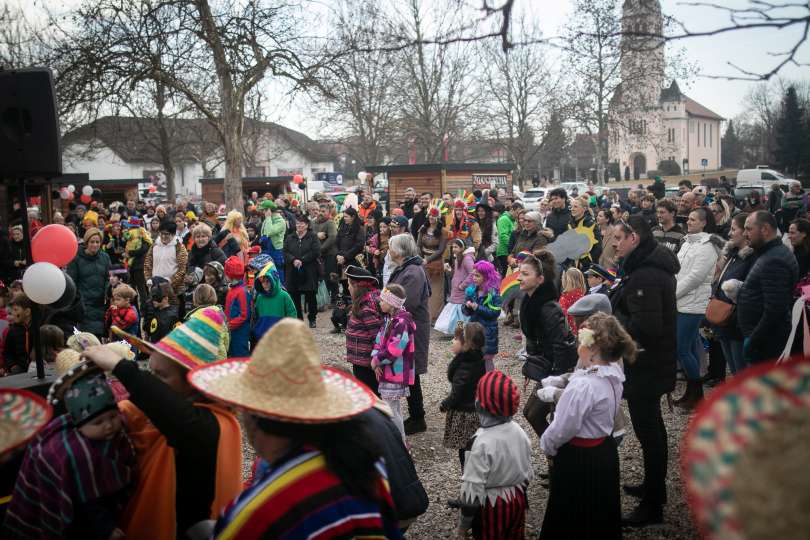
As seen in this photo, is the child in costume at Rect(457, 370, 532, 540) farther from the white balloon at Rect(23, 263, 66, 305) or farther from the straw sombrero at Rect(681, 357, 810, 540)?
the white balloon at Rect(23, 263, 66, 305)

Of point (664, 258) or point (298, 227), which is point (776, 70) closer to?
point (664, 258)

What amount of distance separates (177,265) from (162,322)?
7.62 ft

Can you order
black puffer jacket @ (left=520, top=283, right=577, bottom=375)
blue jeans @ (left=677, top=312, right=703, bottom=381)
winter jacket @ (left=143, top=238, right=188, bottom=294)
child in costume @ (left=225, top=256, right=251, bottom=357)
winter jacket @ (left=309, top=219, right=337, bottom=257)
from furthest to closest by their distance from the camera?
winter jacket @ (left=309, top=219, right=337, bottom=257) < winter jacket @ (left=143, top=238, right=188, bottom=294) < child in costume @ (left=225, top=256, right=251, bottom=357) < blue jeans @ (left=677, top=312, right=703, bottom=381) < black puffer jacket @ (left=520, top=283, right=577, bottom=375)

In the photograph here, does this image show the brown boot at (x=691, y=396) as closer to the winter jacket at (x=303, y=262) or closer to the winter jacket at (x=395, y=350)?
the winter jacket at (x=395, y=350)

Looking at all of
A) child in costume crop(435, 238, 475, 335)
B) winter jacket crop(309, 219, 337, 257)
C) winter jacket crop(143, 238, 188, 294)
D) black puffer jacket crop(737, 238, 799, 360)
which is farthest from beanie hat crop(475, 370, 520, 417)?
winter jacket crop(309, 219, 337, 257)

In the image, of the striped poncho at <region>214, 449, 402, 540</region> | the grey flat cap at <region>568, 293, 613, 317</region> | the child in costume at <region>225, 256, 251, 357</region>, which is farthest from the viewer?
the child in costume at <region>225, 256, 251, 357</region>

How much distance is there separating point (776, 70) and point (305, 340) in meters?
2.04

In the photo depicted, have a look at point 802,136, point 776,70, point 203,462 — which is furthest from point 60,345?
point 802,136

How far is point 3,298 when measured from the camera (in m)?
6.83

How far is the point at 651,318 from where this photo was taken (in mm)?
4242

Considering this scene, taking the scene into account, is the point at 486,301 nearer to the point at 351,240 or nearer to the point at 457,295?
the point at 457,295

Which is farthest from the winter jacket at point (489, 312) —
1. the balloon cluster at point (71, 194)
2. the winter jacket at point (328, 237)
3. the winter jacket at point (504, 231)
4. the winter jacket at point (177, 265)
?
the balloon cluster at point (71, 194)

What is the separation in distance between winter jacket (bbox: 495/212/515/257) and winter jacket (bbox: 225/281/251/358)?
5869mm

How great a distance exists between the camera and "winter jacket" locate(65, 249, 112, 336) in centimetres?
755
